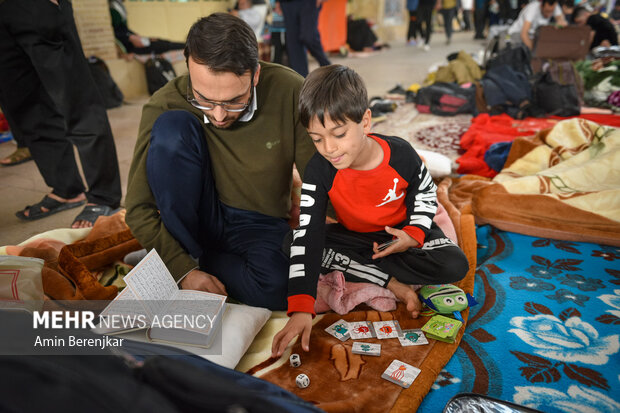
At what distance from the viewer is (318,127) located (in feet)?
3.91

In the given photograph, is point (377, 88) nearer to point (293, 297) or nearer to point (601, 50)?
point (601, 50)

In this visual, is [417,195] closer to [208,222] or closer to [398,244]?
[398,244]

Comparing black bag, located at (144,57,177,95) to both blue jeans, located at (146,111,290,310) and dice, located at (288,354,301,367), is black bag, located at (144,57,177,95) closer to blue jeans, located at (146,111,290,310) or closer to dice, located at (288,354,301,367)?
blue jeans, located at (146,111,290,310)

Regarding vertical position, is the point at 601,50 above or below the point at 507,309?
above

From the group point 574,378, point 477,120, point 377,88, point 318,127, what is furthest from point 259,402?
point 377,88

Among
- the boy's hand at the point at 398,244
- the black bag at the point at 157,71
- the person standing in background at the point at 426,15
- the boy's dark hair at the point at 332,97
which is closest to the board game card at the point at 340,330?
the boy's hand at the point at 398,244

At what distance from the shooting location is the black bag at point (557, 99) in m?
→ 3.27

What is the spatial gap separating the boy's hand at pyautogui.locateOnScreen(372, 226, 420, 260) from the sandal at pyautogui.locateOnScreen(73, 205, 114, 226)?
1454mm

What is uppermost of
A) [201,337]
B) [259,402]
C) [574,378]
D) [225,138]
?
[225,138]

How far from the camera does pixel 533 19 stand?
4566mm

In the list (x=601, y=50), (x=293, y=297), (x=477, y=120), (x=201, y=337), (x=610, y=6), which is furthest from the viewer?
(x=610, y=6)

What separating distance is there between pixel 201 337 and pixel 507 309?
0.99 metres

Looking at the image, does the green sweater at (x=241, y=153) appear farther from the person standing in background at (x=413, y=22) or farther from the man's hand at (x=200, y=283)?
the person standing in background at (x=413, y=22)

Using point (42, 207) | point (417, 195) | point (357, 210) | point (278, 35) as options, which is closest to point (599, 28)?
point (278, 35)
